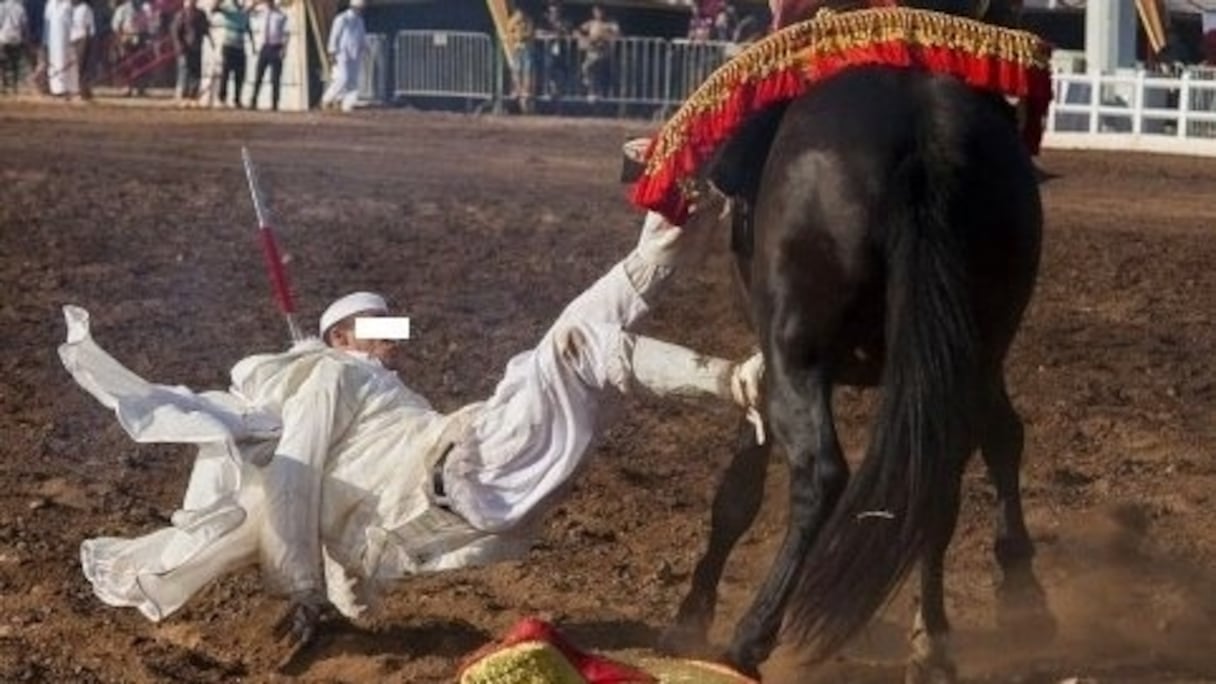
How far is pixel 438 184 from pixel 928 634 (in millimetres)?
14771

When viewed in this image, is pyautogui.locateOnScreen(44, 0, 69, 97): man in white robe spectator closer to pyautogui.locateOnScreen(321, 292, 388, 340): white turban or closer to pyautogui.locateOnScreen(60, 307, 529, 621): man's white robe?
pyautogui.locateOnScreen(321, 292, 388, 340): white turban

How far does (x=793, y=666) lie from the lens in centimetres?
722

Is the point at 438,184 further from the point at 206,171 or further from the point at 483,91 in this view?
the point at 483,91

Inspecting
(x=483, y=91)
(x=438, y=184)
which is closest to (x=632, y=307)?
(x=438, y=184)

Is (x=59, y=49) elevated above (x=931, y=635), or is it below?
below

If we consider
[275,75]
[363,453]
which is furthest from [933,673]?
[275,75]

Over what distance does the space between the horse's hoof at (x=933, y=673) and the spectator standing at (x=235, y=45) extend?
32.1 metres

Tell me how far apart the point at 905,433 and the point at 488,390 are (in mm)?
5291

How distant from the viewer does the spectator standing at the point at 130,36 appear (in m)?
42.9

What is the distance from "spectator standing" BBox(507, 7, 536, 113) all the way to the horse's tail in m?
31.7

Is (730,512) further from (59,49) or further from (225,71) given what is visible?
(59,49)

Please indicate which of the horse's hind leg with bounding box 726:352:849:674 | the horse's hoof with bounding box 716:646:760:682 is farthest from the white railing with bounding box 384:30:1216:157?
the horse's hoof with bounding box 716:646:760:682

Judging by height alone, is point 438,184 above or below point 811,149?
below

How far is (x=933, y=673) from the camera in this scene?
7242 millimetres
